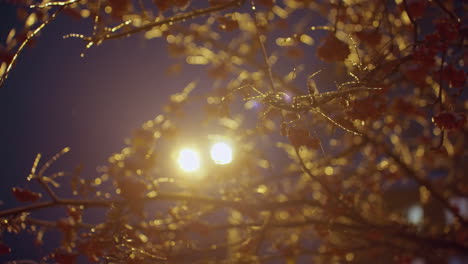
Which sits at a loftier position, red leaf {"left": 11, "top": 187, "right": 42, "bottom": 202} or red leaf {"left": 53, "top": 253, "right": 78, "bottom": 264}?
red leaf {"left": 11, "top": 187, "right": 42, "bottom": 202}

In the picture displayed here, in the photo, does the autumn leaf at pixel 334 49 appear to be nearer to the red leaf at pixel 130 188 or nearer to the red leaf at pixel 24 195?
the red leaf at pixel 130 188

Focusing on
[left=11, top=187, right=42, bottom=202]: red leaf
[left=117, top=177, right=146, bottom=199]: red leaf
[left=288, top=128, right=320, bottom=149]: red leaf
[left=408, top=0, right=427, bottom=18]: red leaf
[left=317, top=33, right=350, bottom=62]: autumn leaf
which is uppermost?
[left=408, top=0, right=427, bottom=18]: red leaf

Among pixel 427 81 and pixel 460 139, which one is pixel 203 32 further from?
pixel 460 139

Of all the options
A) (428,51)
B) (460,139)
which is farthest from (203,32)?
(460,139)

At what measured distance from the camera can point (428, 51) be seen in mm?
2270

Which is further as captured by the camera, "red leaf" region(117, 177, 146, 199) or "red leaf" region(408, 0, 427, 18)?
"red leaf" region(408, 0, 427, 18)

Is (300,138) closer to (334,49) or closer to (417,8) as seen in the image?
(334,49)

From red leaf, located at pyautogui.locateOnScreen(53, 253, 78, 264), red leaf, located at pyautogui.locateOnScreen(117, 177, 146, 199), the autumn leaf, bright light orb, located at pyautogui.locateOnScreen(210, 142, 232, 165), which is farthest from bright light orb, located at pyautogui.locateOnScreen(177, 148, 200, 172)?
the autumn leaf

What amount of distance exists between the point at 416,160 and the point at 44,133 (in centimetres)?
1538

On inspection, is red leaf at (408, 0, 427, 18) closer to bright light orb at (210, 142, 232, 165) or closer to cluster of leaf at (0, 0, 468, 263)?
cluster of leaf at (0, 0, 468, 263)

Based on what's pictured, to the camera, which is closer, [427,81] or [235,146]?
[427,81]

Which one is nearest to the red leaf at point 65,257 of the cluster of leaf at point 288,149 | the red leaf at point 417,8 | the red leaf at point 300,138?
the cluster of leaf at point 288,149

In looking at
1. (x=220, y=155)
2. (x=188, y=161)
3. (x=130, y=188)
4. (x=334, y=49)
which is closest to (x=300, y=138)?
(x=334, y=49)

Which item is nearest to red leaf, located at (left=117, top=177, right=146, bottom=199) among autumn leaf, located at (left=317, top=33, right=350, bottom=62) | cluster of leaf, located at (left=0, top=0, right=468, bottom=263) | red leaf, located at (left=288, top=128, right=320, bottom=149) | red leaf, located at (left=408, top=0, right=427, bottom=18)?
Answer: cluster of leaf, located at (left=0, top=0, right=468, bottom=263)
